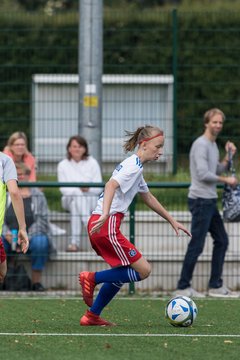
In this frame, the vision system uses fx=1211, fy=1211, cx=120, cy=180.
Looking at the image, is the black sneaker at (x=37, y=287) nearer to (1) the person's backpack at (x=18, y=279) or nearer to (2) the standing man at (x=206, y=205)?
(1) the person's backpack at (x=18, y=279)

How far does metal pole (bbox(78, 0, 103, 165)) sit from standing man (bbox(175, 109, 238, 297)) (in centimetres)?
190

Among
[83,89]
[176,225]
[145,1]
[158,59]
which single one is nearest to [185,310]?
[176,225]

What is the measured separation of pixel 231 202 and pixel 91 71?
2.55m

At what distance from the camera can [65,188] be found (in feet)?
47.8

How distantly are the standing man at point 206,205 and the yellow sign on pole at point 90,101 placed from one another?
1.91 m

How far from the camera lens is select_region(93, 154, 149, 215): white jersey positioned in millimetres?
9992

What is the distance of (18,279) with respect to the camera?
46.0 ft

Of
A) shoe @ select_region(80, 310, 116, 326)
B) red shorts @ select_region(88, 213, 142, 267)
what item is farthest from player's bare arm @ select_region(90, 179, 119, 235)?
shoe @ select_region(80, 310, 116, 326)

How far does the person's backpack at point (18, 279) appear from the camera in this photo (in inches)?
553

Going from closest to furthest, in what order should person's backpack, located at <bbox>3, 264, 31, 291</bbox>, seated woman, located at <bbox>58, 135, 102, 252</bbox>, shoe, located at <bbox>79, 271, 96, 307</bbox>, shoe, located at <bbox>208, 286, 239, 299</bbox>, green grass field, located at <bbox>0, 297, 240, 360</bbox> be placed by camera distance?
green grass field, located at <bbox>0, 297, 240, 360</bbox>, shoe, located at <bbox>79, 271, 96, 307</bbox>, shoe, located at <bbox>208, 286, 239, 299</bbox>, person's backpack, located at <bbox>3, 264, 31, 291</bbox>, seated woman, located at <bbox>58, 135, 102, 252</bbox>

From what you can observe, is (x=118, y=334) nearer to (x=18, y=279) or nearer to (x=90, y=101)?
(x=18, y=279)

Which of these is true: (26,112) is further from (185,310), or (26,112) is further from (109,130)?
(185,310)

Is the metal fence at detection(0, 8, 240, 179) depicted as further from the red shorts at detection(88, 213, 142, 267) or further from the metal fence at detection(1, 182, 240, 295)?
the red shorts at detection(88, 213, 142, 267)

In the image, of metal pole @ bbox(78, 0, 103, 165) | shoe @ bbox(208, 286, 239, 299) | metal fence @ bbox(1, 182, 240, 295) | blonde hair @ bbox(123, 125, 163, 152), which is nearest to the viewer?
blonde hair @ bbox(123, 125, 163, 152)
